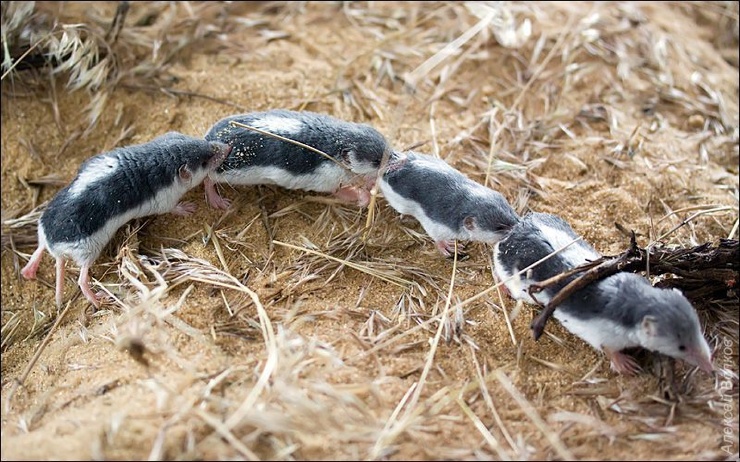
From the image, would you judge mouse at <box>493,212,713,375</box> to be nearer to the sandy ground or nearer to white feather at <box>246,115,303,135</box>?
the sandy ground

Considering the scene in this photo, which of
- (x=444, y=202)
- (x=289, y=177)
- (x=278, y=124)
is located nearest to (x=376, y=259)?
(x=444, y=202)

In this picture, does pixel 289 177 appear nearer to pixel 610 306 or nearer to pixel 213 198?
pixel 213 198

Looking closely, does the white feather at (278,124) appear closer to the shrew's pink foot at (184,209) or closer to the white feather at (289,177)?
the white feather at (289,177)

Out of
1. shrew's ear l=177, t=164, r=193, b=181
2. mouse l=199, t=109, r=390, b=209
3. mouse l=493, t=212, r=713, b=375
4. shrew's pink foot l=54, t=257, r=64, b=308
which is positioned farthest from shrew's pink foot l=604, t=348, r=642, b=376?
shrew's pink foot l=54, t=257, r=64, b=308

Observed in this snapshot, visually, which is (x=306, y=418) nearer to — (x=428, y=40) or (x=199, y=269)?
(x=199, y=269)

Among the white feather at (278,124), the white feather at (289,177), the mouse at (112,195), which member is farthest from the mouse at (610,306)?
the mouse at (112,195)

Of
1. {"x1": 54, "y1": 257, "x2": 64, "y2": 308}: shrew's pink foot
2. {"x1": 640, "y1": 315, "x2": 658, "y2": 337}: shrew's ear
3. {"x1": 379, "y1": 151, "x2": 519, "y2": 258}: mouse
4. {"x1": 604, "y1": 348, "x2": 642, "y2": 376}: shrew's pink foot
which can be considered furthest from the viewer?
{"x1": 54, "y1": 257, "x2": 64, "y2": 308}: shrew's pink foot
